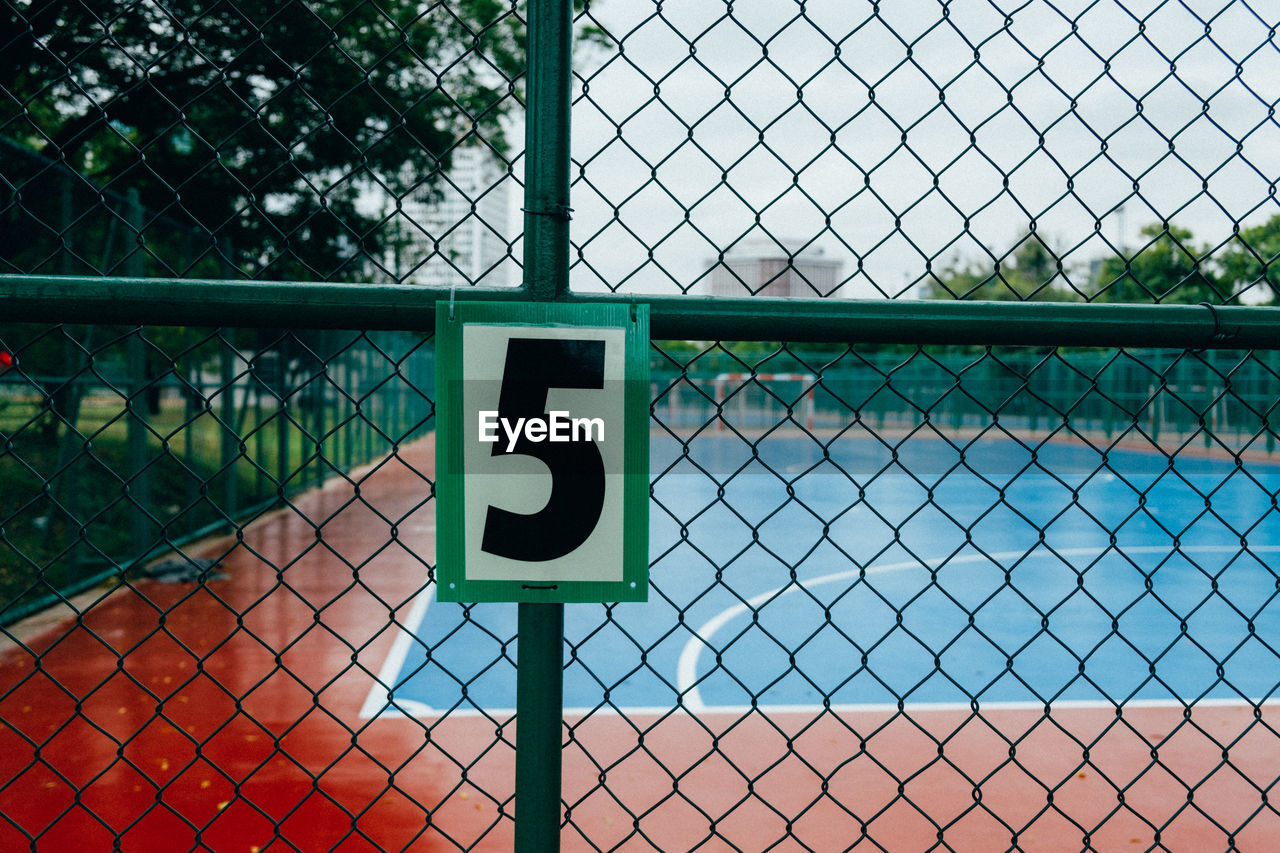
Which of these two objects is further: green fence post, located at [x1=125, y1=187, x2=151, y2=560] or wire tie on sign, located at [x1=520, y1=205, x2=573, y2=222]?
green fence post, located at [x1=125, y1=187, x2=151, y2=560]

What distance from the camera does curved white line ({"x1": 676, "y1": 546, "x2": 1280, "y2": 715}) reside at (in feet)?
14.6

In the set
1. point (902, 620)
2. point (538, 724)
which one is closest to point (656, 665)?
point (902, 620)

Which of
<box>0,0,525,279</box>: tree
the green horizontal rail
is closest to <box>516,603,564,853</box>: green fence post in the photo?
the green horizontal rail

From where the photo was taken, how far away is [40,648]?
6.04 meters

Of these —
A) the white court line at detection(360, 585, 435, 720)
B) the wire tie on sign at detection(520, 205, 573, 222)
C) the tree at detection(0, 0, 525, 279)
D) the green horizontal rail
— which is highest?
the tree at detection(0, 0, 525, 279)

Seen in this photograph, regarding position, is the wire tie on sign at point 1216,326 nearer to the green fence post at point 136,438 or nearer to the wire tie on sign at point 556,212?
the wire tie on sign at point 556,212

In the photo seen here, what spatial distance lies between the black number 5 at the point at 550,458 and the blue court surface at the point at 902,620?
0.18m

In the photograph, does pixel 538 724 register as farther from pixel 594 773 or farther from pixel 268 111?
pixel 268 111

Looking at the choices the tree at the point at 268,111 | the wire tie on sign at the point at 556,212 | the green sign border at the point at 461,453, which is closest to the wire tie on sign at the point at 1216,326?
the green sign border at the point at 461,453

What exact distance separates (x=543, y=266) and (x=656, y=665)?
4538 millimetres

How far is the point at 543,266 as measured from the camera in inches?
60.3

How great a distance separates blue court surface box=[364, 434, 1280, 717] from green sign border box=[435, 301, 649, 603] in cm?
11

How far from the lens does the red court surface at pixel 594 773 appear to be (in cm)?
350

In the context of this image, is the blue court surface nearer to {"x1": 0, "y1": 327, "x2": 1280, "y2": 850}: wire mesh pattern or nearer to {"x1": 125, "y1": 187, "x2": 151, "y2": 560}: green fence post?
{"x1": 0, "y1": 327, "x2": 1280, "y2": 850}: wire mesh pattern
